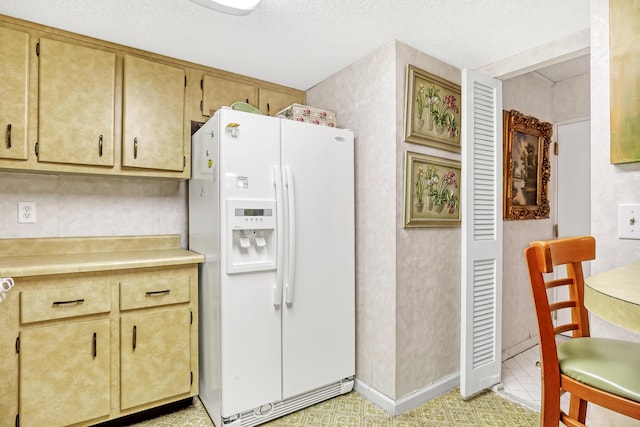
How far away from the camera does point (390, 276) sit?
6.92ft

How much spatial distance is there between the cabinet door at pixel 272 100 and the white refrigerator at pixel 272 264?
2.10 ft

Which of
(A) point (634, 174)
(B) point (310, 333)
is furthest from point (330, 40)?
(B) point (310, 333)

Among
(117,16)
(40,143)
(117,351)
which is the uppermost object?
(117,16)

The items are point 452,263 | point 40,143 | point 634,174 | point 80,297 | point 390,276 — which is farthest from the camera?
point 452,263

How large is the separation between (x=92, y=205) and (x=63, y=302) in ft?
2.61

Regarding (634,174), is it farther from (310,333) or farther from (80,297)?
(80,297)

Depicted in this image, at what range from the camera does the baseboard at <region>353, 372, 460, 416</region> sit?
208 centimetres

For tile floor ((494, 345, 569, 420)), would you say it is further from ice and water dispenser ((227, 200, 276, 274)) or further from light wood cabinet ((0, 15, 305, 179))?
light wood cabinet ((0, 15, 305, 179))

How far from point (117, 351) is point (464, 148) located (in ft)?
7.70

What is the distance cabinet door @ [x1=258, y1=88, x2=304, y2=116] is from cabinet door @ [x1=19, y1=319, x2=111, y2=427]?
179cm

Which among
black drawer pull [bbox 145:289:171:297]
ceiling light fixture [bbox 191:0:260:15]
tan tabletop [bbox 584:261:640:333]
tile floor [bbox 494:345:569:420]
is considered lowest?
tile floor [bbox 494:345:569:420]

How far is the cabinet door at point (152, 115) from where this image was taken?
85.0 inches

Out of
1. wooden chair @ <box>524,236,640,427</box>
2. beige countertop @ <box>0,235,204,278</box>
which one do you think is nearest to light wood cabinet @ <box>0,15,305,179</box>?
beige countertop @ <box>0,235,204,278</box>

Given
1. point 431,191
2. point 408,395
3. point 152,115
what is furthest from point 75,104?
point 408,395
